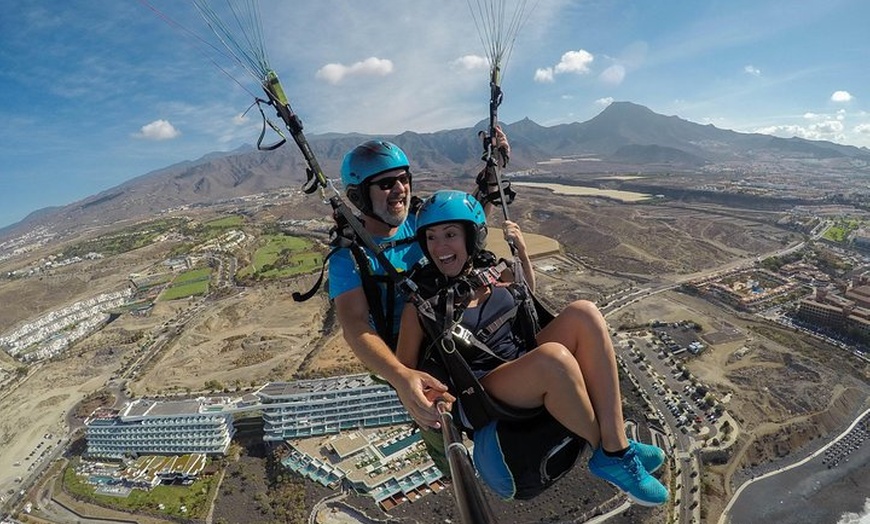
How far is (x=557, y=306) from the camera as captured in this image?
29.5 metres

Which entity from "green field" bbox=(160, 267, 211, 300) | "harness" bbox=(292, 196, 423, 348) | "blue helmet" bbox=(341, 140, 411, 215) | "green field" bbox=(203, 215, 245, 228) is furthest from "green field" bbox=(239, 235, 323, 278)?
"harness" bbox=(292, 196, 423, 348)

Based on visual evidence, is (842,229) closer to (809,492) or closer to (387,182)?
(809,492)

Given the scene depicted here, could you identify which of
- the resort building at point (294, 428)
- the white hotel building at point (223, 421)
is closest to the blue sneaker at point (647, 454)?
the resort building at point (294, 428)

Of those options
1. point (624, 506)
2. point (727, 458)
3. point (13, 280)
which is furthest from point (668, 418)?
point (13, 280)

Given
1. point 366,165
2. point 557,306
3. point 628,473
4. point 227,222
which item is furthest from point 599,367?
point 227,222

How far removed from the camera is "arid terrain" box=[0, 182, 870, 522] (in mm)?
18328

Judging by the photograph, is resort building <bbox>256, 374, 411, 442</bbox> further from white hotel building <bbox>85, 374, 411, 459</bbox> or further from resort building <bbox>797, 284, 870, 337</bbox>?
resort building <bbox>797, 284, 870, 337</bbox>

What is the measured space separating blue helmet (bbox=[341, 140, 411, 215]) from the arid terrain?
13.4 m

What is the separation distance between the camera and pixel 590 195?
70.9 metres

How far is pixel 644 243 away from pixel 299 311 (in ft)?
106

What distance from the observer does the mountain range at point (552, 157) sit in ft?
408

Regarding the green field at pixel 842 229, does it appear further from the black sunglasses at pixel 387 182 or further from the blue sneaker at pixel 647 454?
the black sunglasses at pixel 387 182

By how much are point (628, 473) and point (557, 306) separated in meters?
27.8

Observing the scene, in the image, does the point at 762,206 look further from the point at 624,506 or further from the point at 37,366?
the point at 37,366
